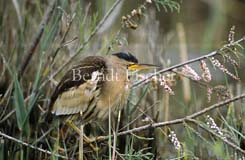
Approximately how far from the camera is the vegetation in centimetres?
300

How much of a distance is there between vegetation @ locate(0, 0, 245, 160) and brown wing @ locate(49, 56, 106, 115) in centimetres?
11

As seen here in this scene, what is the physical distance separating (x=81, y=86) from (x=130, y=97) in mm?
469

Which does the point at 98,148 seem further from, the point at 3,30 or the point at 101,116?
the point at 3,30

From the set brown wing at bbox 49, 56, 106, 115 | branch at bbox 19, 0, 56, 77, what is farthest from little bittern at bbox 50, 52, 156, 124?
branch at bbox 19, 0, 56, 77

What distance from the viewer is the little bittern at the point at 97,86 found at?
317 cm

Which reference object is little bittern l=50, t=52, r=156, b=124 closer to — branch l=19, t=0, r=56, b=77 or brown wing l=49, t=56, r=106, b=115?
brown wing l=49, t=56, r=106, b=115

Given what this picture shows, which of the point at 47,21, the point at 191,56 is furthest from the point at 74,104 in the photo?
the point at 191,56

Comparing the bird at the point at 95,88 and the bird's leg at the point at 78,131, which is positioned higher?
the bird at the point at 95,88

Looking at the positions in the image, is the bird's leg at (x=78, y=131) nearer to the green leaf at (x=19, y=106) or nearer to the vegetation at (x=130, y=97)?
the vegetation at (x=130, y=97)

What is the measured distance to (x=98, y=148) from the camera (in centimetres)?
322

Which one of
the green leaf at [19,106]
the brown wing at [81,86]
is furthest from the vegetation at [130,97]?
the brown wing at [81,86]

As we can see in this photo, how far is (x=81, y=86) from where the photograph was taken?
3.18 metres

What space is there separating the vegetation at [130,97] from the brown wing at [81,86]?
113 millimetres

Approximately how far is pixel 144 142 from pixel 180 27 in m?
2.05
